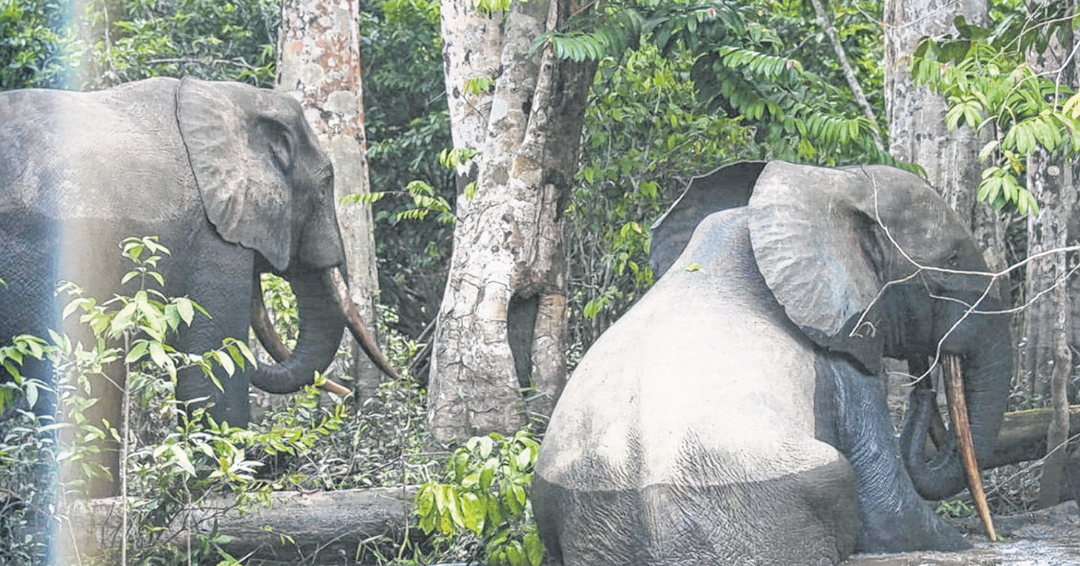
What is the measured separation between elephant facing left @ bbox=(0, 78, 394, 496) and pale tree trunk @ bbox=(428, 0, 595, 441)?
0.95 meters

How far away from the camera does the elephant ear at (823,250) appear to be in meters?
6.80

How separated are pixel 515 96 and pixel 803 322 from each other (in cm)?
329

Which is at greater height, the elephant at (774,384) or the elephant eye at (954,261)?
the elephant eye at (954,261)

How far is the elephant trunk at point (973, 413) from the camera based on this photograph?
25.1ft

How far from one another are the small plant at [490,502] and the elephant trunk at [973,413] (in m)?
1.99

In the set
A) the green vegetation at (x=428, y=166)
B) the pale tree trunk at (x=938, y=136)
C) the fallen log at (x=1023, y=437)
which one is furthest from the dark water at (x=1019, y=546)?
the pale tree trunk at (x=938, y=136)

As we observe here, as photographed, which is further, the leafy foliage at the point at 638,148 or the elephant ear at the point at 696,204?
the leafy foliage at the point at 638,148

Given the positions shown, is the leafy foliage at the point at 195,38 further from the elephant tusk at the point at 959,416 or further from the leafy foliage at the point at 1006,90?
the elephant tusk at the point at 959,416

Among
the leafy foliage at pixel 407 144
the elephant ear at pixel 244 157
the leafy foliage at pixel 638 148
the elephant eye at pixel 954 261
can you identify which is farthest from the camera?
the leafy foliage at pixel 407 144

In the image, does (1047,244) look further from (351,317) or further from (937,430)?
(351,317)


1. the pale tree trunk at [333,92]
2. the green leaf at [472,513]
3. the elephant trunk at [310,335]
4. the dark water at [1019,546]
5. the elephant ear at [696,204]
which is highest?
the pale tree trunk at [333,92]

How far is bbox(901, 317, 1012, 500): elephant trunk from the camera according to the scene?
25.1ft

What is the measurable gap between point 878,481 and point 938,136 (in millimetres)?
3828

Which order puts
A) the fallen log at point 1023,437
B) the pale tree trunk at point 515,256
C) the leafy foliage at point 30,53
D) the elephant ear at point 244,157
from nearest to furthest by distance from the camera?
the fallen log at point 1023,437, the elephant ear at point 244,157, the pale tree trunk at point 515,256, the leafy foliage at point 30,53
